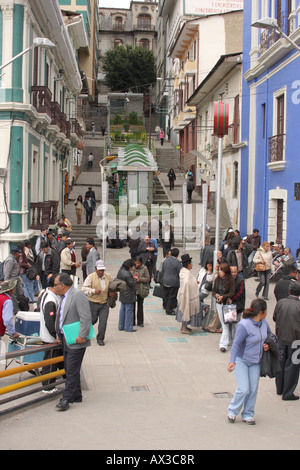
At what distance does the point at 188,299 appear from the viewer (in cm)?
1048

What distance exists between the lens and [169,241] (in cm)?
1959

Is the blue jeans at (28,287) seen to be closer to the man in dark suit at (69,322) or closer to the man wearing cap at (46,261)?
the man wearing cap at (46,261)

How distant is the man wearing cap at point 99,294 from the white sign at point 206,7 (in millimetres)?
36286

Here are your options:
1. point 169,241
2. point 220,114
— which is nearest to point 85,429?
point 220,114

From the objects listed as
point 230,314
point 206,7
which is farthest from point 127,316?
point 206,7

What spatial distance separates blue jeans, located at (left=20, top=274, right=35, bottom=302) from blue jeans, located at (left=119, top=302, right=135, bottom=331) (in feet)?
8.74

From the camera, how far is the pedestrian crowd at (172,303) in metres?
6.32

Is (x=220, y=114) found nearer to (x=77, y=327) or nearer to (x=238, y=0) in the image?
(x=77, y=327)

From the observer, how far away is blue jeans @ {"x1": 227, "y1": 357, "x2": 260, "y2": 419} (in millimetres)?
6215

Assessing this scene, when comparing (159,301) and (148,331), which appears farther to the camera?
(159,301)

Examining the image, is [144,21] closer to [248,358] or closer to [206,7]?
[206,7]

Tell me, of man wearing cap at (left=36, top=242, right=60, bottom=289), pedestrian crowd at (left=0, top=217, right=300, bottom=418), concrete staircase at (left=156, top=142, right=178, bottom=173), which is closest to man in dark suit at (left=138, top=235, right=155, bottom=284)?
pedestrian crowd at (left=0, top=217, right=300, bottom=418)

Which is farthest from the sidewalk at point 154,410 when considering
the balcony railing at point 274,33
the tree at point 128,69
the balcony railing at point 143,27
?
the balcony railing at point 143,27
